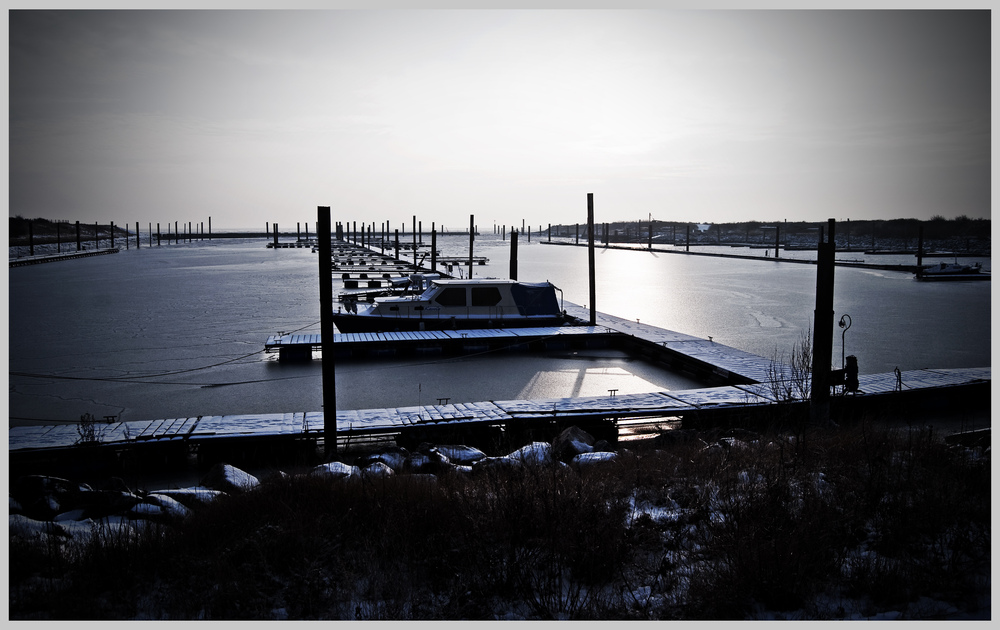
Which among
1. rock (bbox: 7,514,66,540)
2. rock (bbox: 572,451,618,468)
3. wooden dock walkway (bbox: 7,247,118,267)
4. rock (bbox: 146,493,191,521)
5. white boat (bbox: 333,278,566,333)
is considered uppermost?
wooden dock walkway (bbox: 7,247,118,267)

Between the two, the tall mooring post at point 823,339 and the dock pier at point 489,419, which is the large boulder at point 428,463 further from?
the tall mooring post at point 823,339

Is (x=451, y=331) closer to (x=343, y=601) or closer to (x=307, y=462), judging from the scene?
(x=307, y=462)

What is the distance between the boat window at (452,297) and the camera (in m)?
19.2

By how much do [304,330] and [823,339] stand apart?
1530 centimetres

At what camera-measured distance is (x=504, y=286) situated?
19562 mm

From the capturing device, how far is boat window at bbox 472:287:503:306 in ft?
63.6

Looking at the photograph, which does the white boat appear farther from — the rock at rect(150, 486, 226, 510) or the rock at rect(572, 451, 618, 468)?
the rock at rect(150, 486, 226, 510)

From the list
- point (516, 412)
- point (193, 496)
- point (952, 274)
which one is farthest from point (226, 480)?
point (952, 274)

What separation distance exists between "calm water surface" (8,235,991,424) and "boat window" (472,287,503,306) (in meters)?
3.11

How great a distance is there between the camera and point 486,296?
63.8 feet

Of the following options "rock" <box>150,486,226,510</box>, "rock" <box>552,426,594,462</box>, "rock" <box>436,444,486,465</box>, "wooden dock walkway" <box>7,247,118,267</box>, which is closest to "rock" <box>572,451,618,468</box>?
"rock" <box>552,426,594,462</box>

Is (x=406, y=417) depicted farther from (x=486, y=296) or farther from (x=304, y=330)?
(x=304, y=330)

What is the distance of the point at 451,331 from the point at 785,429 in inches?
419

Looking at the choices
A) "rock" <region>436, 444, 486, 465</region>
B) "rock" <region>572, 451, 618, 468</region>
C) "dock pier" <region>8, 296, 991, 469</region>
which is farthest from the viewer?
"dock pier" <region>8, 296, 991, 469</region>
